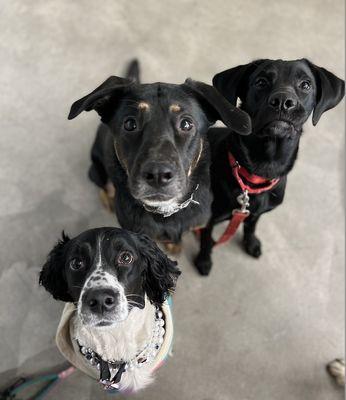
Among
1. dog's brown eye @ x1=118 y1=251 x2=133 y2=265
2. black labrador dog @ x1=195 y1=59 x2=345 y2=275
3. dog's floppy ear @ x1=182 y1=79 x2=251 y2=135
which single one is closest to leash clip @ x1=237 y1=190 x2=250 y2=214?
black labrador dog @ x1=195 y1=59 x2=345 y2=275

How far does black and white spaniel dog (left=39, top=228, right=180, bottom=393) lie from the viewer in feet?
6.13

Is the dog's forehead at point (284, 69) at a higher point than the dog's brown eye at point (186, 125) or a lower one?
higher

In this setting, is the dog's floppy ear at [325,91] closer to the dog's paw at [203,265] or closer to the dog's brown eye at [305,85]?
the dog's brown eye at [305,85]

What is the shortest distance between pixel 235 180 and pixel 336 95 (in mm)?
744

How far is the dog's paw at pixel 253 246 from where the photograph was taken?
127 inches

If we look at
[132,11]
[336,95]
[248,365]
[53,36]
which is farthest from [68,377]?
[132,11]

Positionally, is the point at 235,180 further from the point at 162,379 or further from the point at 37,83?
the point at 37,83

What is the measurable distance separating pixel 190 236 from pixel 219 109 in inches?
60.6

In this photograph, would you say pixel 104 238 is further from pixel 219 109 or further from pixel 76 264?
pixel 219 109

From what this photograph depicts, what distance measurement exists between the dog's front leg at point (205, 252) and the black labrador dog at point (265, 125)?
24 centimetres

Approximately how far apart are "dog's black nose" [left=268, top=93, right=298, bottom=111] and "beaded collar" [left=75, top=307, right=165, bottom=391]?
1.28 m

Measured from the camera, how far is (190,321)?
3080 millimetres

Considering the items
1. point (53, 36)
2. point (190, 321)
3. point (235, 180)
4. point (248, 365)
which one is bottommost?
point (248, 365)

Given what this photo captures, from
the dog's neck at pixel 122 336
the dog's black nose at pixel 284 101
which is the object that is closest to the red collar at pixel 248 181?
the dog's black nose at pixel 284 101
